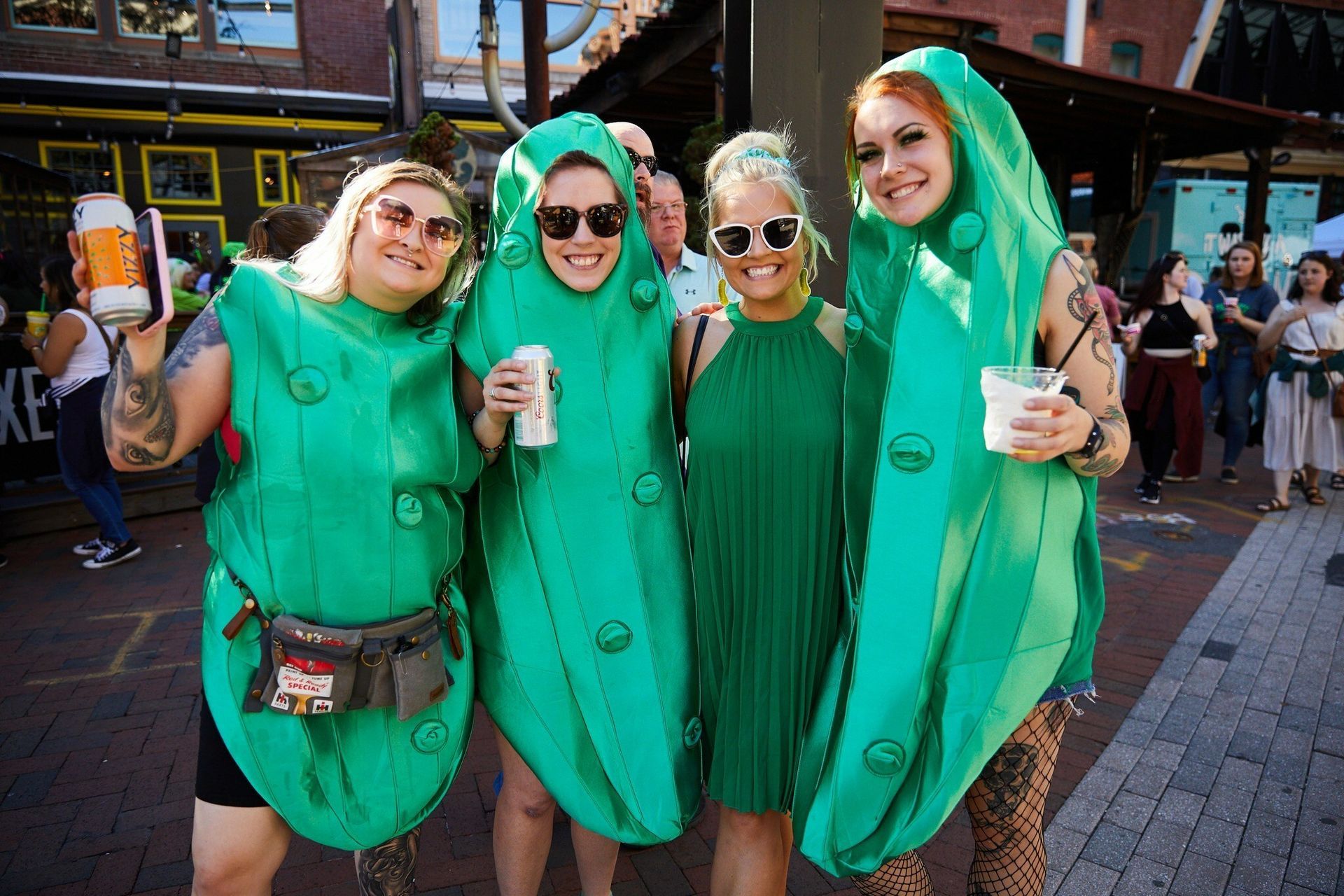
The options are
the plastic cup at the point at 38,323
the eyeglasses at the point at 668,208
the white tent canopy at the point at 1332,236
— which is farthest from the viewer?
the white tent canopy at the point at 1332,236

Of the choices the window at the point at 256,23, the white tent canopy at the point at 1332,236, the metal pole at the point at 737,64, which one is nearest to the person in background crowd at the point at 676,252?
the metal pole at the point at 737,64

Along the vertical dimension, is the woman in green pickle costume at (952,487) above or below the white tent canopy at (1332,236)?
below

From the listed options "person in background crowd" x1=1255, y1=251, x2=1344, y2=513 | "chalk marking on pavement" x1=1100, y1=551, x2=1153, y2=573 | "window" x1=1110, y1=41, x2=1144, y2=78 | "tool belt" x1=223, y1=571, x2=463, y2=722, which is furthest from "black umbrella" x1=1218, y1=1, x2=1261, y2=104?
"tool belt" x1=223, y1=571, x2=463, y2=722

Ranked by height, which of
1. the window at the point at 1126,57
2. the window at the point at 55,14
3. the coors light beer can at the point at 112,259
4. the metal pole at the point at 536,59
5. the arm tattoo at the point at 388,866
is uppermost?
the window at the point at 1126,57

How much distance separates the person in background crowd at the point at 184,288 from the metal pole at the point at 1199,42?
18.2 metres

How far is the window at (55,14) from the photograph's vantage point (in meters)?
13.4

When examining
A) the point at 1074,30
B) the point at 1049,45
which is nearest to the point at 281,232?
the point at 1074,30

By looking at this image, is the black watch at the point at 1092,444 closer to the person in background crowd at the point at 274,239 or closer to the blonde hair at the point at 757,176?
the blonde hair at the point at 757,176

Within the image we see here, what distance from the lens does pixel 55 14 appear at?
44.7ft

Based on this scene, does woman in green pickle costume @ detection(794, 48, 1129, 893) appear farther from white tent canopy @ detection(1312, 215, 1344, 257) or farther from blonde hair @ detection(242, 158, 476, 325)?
white tent canopy @ detection(1312, 215, 1344, 257)

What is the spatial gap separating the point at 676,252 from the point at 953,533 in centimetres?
230

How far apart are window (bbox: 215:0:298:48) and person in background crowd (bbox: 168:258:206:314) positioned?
4106 millimetres

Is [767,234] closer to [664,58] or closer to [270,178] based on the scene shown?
[664,58]

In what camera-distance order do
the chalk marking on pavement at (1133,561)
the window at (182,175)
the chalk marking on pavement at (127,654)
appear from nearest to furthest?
the chalk marking on pavement at (127,654)
the chalk marking on pavement at (1133,561)
the window at (182,175)
